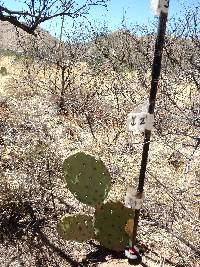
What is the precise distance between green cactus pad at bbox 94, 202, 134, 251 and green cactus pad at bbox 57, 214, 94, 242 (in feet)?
0.28

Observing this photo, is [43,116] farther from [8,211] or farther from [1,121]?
[8,211]

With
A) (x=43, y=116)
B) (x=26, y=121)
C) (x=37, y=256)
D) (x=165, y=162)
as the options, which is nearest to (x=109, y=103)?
(x=43, y=116)

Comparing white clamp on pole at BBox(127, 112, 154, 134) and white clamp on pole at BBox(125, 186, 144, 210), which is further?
white clamp on pole at BBox(125, 186, 144, 210)

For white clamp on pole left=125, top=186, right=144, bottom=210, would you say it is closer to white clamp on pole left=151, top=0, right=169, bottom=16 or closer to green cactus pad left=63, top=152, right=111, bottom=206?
green cactus pad left=63, top=152, right=111, bottom=206

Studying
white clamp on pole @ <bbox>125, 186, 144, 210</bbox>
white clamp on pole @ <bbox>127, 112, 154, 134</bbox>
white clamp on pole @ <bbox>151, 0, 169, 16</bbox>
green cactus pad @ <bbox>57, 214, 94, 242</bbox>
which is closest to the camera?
white clamp on pole @ <bbox>151, 0, 169, 16</bbox>

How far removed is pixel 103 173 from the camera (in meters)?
4.08

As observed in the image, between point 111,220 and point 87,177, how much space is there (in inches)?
17.9

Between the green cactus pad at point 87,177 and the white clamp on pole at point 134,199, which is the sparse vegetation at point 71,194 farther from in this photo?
the green cactus pad at point 87,177

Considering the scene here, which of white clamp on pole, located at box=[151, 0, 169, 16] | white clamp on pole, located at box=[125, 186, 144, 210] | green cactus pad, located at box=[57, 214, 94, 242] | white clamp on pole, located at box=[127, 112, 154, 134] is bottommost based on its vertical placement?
green cactus pad, located at box=[57, 214, 94, 242]

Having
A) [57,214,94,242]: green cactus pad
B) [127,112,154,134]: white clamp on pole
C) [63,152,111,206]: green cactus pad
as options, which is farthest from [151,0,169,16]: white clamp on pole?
[57,214,94,242]: green cactus pad

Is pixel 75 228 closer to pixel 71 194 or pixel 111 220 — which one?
pixel 111 220

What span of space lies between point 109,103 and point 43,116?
59.9 inches

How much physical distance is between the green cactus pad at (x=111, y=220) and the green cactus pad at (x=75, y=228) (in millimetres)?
84

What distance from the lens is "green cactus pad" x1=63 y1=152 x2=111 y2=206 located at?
4.06 metres
